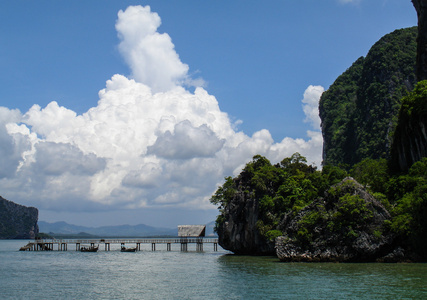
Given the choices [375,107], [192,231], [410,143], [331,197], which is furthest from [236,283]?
[375,107]

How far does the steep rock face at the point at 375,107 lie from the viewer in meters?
105

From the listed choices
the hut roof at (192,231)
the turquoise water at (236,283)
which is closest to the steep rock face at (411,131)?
the turquoise water at (236,283)

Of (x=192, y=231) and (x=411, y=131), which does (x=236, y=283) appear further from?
Result: (x=192, y=231)

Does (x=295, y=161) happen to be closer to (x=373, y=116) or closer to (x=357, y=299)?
(x=357, y=299)

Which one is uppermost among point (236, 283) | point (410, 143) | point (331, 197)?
point (410, 143)

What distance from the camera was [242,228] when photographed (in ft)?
199

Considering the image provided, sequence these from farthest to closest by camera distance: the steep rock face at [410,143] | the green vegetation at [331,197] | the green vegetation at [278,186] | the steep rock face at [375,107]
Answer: the steep rock face at [375,107], the green vegetation at [278,186], the steep rock face at [410,143], the green vegetation at [331,197]

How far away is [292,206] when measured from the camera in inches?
2136

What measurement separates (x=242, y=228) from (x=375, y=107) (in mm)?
65636

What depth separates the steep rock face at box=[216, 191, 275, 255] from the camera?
2275 inches

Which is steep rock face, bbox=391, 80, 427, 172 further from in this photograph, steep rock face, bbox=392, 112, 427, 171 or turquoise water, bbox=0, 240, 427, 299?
turquoise water, bbox=0, 240, 427, 299

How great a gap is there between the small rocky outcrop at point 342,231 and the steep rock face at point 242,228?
1198cm

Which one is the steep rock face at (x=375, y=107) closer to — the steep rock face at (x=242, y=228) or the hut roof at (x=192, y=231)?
the hut roof at (x=192, y=231)

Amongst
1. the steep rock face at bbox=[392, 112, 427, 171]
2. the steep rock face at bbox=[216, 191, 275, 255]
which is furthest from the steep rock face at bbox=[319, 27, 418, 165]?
the steep rock face at bbox=[216, 191, 275, 255]
